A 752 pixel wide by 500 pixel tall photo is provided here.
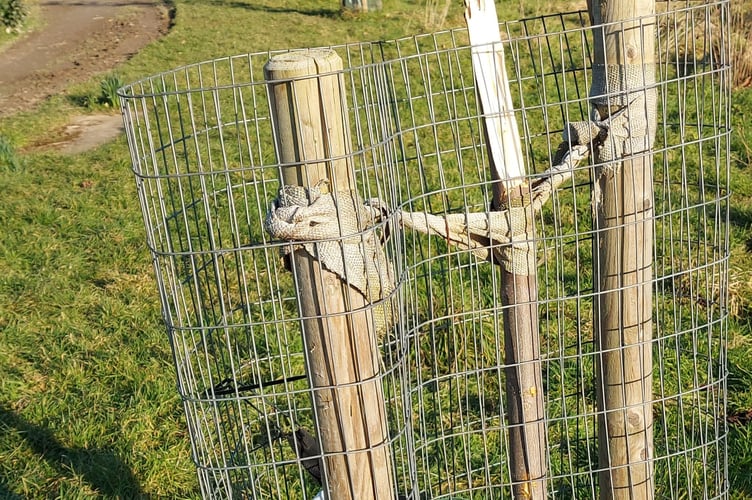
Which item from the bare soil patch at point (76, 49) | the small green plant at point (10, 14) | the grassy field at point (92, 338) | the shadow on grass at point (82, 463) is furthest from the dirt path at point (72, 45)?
the shadow on grass at point (82, 463)

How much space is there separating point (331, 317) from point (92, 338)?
271 cm

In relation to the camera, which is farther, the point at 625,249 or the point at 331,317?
the point at 625,249

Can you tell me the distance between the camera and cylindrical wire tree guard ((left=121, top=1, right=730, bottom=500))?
207 cm

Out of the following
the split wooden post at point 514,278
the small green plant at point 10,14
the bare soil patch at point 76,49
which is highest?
the small green plant at point 10,14

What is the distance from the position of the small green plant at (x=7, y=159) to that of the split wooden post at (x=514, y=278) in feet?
18.4

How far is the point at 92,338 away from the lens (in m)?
4.39

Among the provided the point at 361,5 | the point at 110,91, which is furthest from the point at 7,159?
the point at 361,5

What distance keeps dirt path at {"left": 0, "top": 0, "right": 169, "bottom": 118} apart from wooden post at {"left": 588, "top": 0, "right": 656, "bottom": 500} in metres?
8.27

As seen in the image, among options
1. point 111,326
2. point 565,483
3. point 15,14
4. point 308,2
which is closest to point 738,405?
point 565,483

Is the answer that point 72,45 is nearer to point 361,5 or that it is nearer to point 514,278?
point 361,5

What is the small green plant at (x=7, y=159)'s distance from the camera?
7.02m

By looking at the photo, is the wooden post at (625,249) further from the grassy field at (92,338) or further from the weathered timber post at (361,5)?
the weathered timber post at (361,5)

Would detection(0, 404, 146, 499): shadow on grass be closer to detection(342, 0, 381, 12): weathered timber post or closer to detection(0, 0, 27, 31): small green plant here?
detection(342, 0, 381, 12): weathered timber post

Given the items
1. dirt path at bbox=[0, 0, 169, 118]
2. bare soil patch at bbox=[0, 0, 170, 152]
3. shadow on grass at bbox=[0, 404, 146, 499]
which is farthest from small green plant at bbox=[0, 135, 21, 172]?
shadow on grass at bbox=[0, 404, 146, 499]
